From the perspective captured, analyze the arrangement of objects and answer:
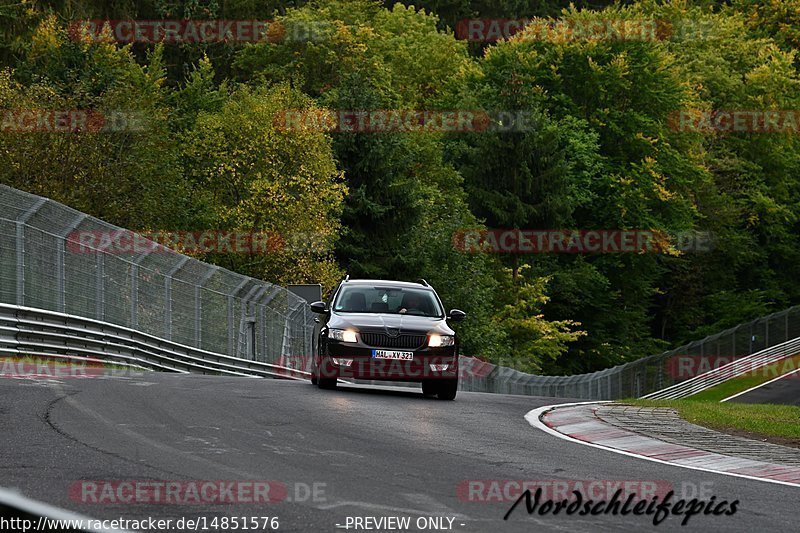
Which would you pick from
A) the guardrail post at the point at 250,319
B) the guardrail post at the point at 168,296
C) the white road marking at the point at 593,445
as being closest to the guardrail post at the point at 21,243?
the guardrail post at the point at 168,296

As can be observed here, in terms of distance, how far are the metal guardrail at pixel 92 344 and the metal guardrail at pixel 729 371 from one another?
27.5 meters

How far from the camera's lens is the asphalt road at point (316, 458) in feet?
27.0

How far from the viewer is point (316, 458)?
10.6 meters

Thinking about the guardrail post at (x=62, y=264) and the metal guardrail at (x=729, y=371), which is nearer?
the guardrail post at (x=62, y=264)

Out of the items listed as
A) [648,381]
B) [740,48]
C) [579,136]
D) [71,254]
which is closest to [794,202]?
[740,48]

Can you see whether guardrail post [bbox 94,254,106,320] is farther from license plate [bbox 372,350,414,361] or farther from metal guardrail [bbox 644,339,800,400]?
metal guardrail [bbox 644,339,800,400]

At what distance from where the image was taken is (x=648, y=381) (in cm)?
5594

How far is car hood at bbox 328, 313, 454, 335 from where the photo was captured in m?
18.8

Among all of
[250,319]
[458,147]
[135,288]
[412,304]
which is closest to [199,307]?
[250,319]

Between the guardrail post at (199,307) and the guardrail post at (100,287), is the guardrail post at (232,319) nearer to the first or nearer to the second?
the guardrail post at (199,307)

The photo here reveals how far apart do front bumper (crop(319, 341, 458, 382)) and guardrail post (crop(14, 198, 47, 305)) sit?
5849 mm

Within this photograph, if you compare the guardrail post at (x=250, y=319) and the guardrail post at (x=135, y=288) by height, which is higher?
the guardrail post at (x=135, y=288)

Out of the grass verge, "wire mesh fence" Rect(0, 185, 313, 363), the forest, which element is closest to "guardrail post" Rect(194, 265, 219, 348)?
"wire mesh fence" Rect(0, 185, 313, 363)

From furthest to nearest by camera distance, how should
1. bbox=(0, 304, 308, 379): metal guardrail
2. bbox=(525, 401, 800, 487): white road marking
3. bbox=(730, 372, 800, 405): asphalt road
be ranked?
bbox=(730, 372, 800, 405): asphalt road, bbox=(0, 304, 308, 379): metal guardrail, bbox=(525, 401, 800, 487): white road marking
